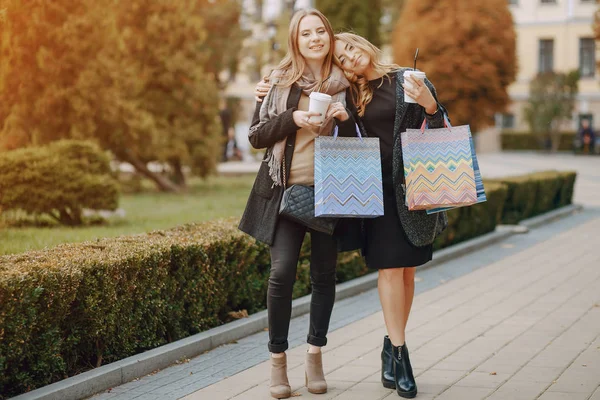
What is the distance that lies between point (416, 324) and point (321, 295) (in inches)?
81.6

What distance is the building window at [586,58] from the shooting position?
49.7 m

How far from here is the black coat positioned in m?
4.66

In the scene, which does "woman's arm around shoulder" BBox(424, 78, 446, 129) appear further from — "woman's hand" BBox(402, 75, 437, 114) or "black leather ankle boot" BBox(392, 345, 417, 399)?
"black leather ankle boot" BBox(392, 345, 417, 399)

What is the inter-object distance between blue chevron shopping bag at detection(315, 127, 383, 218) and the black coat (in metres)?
0.13

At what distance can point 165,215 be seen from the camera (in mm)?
12484

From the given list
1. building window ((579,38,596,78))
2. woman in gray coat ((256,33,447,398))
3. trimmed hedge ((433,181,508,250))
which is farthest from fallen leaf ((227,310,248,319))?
building window ((579,38,596,78))

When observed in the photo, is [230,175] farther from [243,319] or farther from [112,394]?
[112,394]

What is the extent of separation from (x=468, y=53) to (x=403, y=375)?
1255 cm

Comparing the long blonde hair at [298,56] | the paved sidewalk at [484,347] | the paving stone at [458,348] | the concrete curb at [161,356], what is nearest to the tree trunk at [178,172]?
the paving stone at [458,348]

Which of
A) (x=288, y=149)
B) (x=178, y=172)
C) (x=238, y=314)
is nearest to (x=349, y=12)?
(x=178, y=172)

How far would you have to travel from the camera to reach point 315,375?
194 inches

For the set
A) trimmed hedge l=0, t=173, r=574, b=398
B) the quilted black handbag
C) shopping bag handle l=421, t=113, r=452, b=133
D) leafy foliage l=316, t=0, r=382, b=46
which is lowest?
trimmed hedge l=0, t=173, r=574, b=398

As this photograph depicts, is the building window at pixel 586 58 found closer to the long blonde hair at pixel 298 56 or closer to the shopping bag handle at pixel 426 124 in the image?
the shopping bag handle at pixel 426 124

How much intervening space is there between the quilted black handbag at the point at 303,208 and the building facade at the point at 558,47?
4575cm
